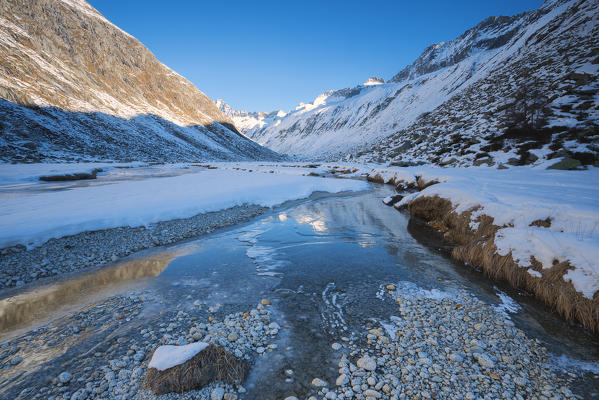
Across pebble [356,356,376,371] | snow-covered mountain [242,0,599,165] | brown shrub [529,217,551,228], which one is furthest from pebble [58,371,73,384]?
snow-covered mountain [242,0,599,165]

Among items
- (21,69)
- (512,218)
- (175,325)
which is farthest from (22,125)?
(512,218)

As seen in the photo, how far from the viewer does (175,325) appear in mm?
4285

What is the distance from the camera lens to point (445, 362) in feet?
11.2

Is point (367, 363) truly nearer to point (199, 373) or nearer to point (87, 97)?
point (199, 373)

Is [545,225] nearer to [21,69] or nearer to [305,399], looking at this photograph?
[305,399]

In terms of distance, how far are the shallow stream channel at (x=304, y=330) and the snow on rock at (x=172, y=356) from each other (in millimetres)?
309

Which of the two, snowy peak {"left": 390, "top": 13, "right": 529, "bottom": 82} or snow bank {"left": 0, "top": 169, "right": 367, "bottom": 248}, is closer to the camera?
snow bank {"left": 0, "top": 169, "right": 367, "bottom": 248}

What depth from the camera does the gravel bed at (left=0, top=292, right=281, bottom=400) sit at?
3.00 metres

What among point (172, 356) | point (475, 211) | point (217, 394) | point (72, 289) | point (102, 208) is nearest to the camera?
point (217, 394)

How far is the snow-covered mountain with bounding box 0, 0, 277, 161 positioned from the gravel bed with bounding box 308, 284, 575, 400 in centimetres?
4034

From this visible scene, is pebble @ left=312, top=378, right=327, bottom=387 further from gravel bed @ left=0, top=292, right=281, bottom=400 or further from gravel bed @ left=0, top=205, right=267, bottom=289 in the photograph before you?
gravel bed @ left=0, top=205, right=267, bottom=289

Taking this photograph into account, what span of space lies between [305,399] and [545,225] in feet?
23.5

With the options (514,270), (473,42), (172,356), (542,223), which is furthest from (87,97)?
(473,42)

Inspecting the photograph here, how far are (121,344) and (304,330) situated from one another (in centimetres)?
299
